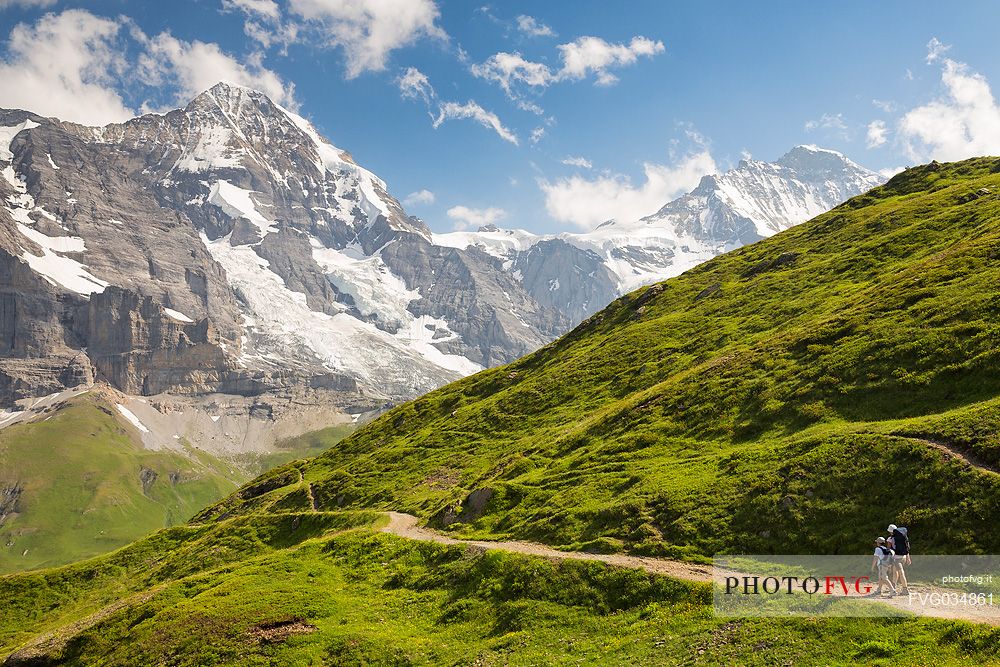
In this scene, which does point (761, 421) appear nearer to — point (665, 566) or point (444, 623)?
point (665, 566)

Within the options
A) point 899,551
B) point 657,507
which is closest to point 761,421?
point 657,507

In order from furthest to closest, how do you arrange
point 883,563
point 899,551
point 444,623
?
point 444,623
point 899,551
point 883,563

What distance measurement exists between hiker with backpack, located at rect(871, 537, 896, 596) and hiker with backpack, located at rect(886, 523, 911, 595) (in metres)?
0.17

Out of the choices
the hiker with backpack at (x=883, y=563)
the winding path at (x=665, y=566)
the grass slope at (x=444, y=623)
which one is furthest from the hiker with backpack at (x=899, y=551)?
the grass slope at (x=444, y=623)

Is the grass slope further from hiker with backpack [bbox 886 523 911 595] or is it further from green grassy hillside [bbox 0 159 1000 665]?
hiker with backpack [bbox 886 523 911 595]

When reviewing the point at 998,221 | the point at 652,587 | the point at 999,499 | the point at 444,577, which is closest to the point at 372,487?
the point at 444,577

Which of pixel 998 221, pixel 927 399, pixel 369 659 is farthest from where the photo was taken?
pixel 998 221

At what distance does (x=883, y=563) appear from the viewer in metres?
26.7

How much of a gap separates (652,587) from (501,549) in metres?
12.7

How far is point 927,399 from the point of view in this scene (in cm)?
3972

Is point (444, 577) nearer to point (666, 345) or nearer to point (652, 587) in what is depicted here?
point (652, 587)

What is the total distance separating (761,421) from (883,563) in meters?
20.9

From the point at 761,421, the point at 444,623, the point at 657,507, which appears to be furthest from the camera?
the point at 761,421

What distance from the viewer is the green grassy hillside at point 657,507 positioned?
29.6m
